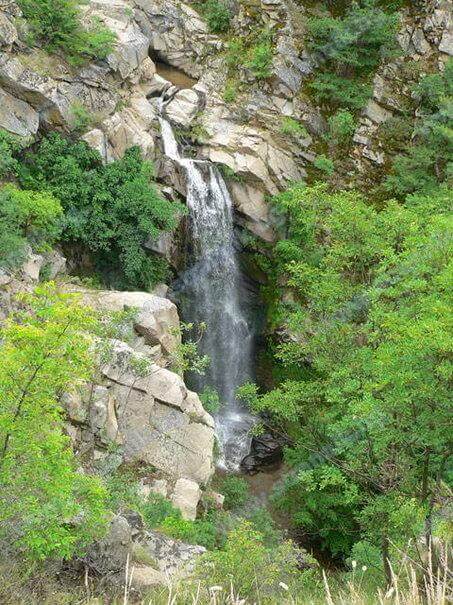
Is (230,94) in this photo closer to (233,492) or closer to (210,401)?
(210,401)

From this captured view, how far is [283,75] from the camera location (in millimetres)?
25016

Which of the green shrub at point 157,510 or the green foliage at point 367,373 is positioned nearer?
the green foliage at point 367,373

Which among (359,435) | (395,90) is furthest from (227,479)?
(395,90)

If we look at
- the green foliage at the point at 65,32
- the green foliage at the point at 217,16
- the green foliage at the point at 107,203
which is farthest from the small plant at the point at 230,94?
the green foliage at the point at 107,203

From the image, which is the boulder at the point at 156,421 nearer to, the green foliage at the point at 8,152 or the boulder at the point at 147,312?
the boulder at the point at 147,312

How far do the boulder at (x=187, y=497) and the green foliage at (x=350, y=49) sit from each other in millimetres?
18572

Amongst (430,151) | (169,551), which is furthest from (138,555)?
(430,151)

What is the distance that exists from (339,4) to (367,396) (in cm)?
2389

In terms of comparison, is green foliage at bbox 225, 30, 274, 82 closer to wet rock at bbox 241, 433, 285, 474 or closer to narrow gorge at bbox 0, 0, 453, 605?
narrow gorge at bbox 0, 0, 453, 605

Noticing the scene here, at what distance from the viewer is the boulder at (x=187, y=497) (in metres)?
13.5

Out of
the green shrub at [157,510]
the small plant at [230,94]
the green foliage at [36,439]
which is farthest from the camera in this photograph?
the small plant at [230,94]

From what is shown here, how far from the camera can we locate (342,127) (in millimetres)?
24391

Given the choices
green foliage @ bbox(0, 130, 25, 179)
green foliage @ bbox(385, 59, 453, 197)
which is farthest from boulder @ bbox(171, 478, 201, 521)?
green foliage @ bbox(385, 59, 453, 197)

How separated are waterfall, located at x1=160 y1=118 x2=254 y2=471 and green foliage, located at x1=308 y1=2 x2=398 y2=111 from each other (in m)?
7.55
